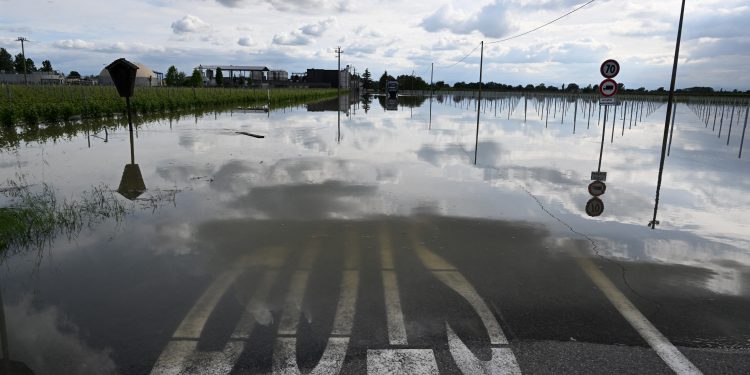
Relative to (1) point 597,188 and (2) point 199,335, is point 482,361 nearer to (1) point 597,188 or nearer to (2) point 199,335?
(2) point 199,335

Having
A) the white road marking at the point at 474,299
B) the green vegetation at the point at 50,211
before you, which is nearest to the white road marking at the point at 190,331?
the white road marking at the point at 474,299

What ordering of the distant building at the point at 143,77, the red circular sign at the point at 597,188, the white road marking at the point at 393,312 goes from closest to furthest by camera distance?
the white road marking at the point at 393,312
the red circular sign at the point at 597,188
the distant building at the point at 143,77

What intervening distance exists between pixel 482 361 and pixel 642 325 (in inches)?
69.7

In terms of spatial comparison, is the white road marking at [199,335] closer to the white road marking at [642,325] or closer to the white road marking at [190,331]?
the white road marking at [190,331]

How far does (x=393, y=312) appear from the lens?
4777 millimetres

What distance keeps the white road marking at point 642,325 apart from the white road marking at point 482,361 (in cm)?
128

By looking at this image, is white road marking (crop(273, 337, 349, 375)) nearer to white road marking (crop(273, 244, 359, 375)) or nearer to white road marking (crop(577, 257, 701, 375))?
white road marking (crop(273, 244, 359, 375))

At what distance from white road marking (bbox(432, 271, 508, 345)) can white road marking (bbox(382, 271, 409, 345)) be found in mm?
580

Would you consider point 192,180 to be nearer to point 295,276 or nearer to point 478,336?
point 295,276

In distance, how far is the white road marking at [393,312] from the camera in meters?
4.31

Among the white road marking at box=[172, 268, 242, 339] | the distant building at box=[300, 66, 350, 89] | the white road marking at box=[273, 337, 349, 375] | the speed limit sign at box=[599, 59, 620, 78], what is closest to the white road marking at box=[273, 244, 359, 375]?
the white road marking at box=[273, 337, 349, 375]

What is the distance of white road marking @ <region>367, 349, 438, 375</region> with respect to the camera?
3836 mm

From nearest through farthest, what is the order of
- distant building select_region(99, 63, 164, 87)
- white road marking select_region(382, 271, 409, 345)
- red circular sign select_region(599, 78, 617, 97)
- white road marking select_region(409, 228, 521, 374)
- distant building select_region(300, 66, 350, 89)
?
white road marking select_region(409, 228, 521, 374), white road marking select_region(382, 271, 409, 345), red circular sign select_region(599, 78, 617, 97), distant building select_region(99, 63, 164, 87), distant building select_region(300, 66, 350, 89)

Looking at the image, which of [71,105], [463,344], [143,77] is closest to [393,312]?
[463,344]
